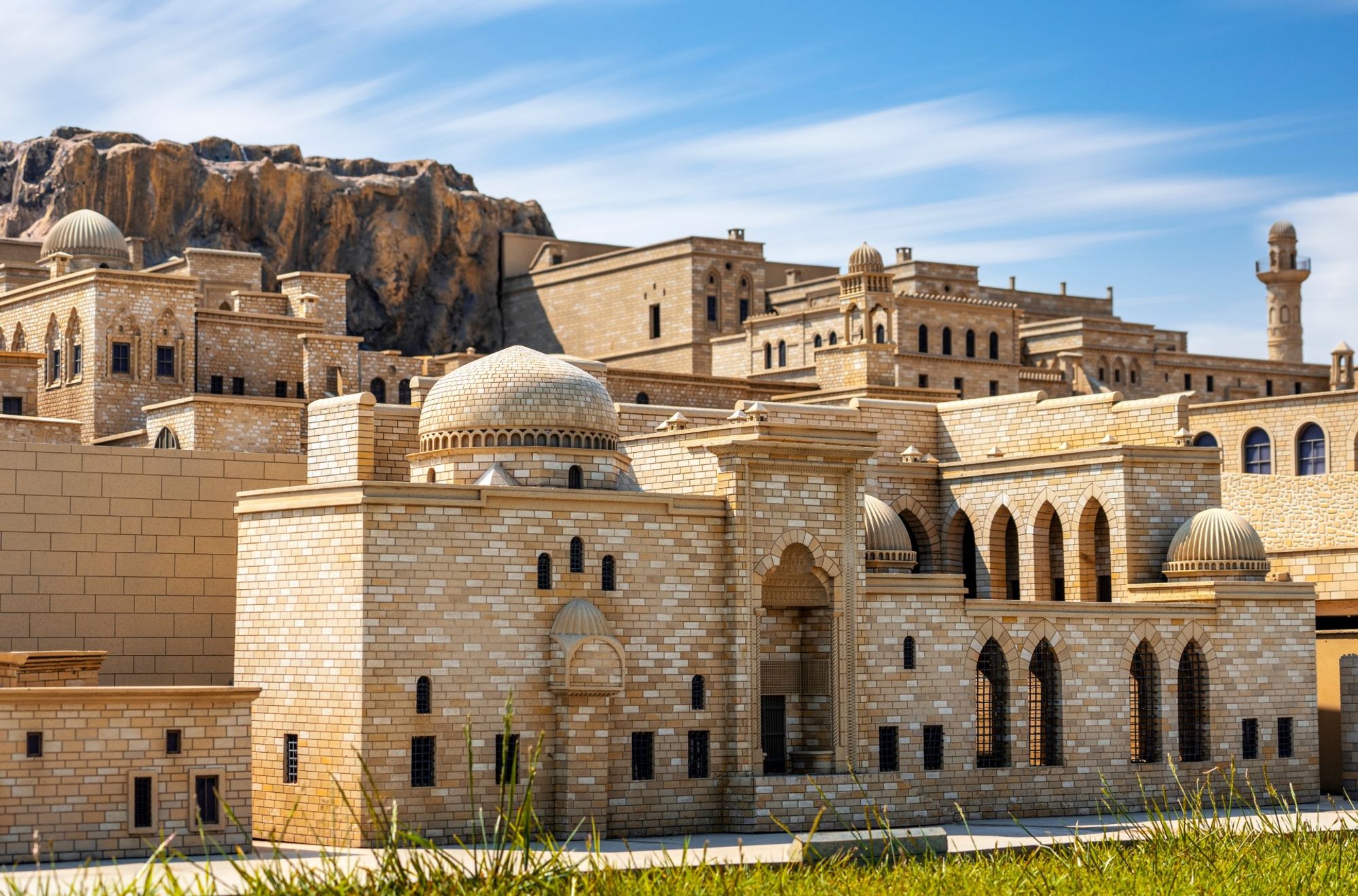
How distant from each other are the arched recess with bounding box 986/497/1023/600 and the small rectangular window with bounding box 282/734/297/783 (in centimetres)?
1760

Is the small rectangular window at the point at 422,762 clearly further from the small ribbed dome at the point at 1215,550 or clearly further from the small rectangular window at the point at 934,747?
the small ribbed dome at the point at 1215,550

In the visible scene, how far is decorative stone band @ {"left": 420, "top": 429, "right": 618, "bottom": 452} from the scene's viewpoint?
115ft

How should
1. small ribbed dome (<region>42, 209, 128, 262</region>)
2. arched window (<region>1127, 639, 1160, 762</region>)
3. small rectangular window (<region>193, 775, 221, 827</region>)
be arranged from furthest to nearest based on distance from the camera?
1. small ribbed dome (<region>42, 209, 128, 262</region>)
2. arched window (<region>1127, 639, 1160, 762</region>)
3. small rectangular window (<region>193, 775, 221, 827</region>)

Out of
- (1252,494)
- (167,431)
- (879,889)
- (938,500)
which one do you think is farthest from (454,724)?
(1252,494)

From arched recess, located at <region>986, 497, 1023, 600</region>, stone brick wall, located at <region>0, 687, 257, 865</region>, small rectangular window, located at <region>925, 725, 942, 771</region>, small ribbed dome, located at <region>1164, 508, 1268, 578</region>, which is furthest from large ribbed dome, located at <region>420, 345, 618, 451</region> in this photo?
small ribbed dome, located at <region>1164, 508, 1268, 578</region>

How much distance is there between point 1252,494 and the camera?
5297cm

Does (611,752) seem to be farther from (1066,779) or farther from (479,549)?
(1066,779)

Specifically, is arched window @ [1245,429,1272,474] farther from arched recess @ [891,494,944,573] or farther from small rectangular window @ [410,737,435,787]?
small rectangular window @ [410,737,435,787]

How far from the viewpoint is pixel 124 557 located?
36312 mm

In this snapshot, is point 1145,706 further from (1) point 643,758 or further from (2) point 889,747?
(1) point 643,758

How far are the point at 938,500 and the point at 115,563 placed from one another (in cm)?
1848

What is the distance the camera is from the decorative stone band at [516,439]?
34906 millimetres

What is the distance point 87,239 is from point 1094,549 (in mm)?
31590

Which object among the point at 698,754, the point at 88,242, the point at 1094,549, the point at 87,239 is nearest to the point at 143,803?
the point at 698,754
